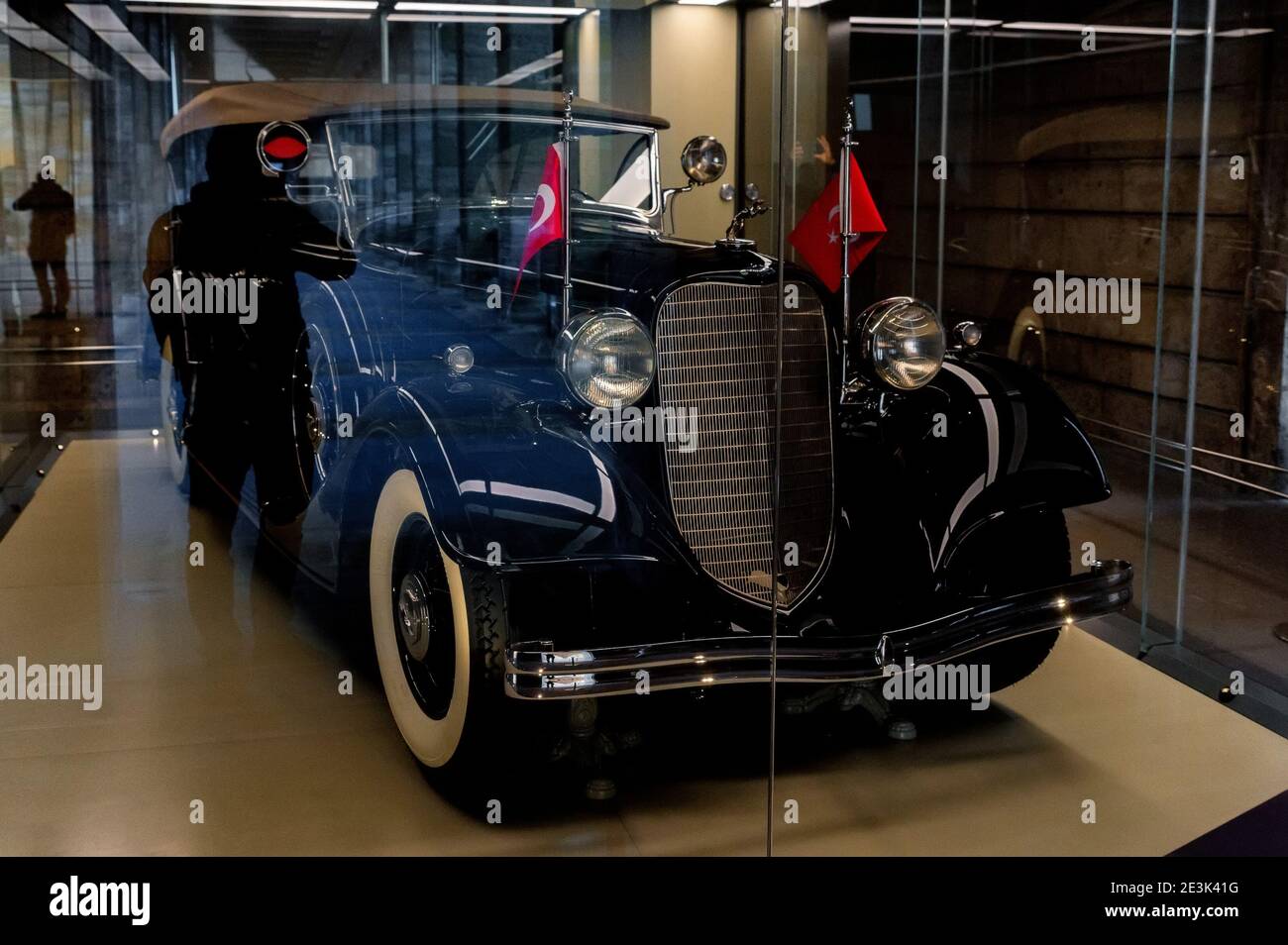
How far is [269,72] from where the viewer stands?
84.0 inches

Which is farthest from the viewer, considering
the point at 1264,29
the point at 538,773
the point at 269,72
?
the point at 1264,29

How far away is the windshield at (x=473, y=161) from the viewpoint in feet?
7.29

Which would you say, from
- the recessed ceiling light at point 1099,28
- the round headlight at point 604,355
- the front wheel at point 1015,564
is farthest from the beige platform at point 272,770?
the recessed ceiling light at point 1099,28

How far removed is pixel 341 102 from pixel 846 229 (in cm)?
96

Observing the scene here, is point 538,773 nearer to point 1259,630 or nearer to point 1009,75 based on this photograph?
point 1009,75

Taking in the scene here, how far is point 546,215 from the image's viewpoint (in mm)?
2371

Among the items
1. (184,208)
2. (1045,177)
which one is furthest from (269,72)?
(1045,177)

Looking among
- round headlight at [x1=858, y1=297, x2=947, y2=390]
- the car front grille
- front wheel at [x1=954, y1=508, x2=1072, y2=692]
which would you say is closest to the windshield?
the car front grille

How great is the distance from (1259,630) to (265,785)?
2.54 metres

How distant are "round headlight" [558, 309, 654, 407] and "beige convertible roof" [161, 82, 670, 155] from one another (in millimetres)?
359

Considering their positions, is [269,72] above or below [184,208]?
above

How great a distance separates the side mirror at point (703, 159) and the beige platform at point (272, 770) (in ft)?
3.49

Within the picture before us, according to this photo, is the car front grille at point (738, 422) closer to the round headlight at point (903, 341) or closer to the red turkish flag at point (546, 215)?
the round headlight at point (903, 341)
